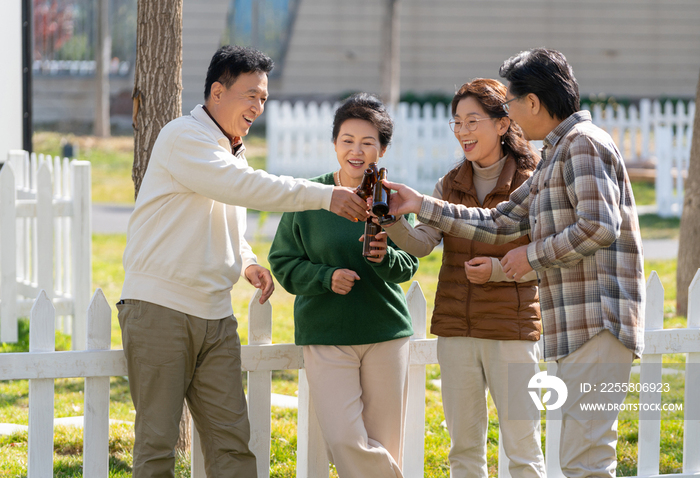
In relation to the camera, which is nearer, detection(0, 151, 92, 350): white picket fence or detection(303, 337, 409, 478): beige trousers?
detection(303, 337, 409, 478): beige trousers

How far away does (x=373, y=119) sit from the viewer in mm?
3227

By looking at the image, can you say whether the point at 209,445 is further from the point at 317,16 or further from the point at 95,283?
the point at 317,16

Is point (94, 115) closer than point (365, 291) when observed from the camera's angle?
No

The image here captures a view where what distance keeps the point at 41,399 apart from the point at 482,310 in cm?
184

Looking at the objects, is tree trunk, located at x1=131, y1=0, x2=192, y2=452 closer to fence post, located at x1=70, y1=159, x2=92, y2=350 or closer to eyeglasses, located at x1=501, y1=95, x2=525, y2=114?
eyeglasses, located at x1=501, y1=95, x2=525, y2=114

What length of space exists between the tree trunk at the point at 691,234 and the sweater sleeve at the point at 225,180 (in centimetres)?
511

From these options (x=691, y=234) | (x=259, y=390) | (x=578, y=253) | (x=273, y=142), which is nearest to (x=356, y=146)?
(x=578, y=253)

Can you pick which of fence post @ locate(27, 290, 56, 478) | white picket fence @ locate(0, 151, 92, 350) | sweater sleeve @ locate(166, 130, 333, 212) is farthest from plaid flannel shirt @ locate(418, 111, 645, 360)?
white picket fence @ locate(0, 151, 92, 350)

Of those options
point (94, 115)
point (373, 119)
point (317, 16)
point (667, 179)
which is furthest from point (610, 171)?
point (94, 115)

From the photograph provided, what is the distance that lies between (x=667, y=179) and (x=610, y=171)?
439 inches

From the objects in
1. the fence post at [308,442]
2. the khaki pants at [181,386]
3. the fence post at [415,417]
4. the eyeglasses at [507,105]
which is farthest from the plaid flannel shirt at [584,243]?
the khaki pants at [181,386]

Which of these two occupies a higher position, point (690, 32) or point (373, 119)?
point (690, 32)

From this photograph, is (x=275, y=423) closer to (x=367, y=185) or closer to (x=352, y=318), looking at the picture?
(x=352, y=318)

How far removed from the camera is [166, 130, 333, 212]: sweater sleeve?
9.29ft
